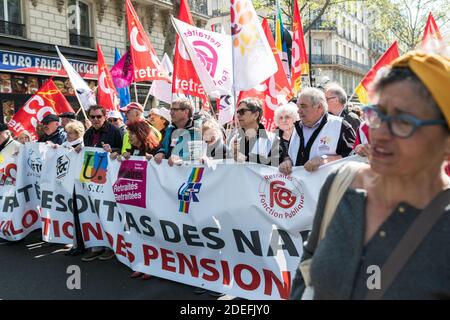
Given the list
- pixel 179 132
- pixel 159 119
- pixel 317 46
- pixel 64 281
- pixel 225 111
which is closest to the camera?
pixel 64 281

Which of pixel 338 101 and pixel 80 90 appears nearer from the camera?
pixel 338 101

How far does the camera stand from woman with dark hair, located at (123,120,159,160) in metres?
5.39

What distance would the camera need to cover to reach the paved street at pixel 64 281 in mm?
4511

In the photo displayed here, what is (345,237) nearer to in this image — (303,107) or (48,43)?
(303,107)

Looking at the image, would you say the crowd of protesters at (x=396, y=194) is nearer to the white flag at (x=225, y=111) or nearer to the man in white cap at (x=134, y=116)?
the man in white cap at (x=134, y=116)

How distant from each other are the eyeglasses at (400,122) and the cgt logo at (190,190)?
10.6ft

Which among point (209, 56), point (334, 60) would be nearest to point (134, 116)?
point (209, 56)

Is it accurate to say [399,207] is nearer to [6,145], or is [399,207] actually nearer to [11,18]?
[6,145]

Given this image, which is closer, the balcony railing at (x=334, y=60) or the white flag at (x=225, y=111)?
the white flag at (x=225, y=111)

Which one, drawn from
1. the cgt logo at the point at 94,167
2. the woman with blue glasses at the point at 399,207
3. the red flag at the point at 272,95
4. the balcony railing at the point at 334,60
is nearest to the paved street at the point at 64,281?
the cgt logo at the point at 94,167

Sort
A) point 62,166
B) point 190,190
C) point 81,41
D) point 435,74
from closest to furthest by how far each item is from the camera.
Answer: point 435,74, point 190,190, point 62,166, point 81,41

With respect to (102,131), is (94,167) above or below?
below

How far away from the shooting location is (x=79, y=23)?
64.1ft

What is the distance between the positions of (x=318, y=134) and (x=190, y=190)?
4.53ft
